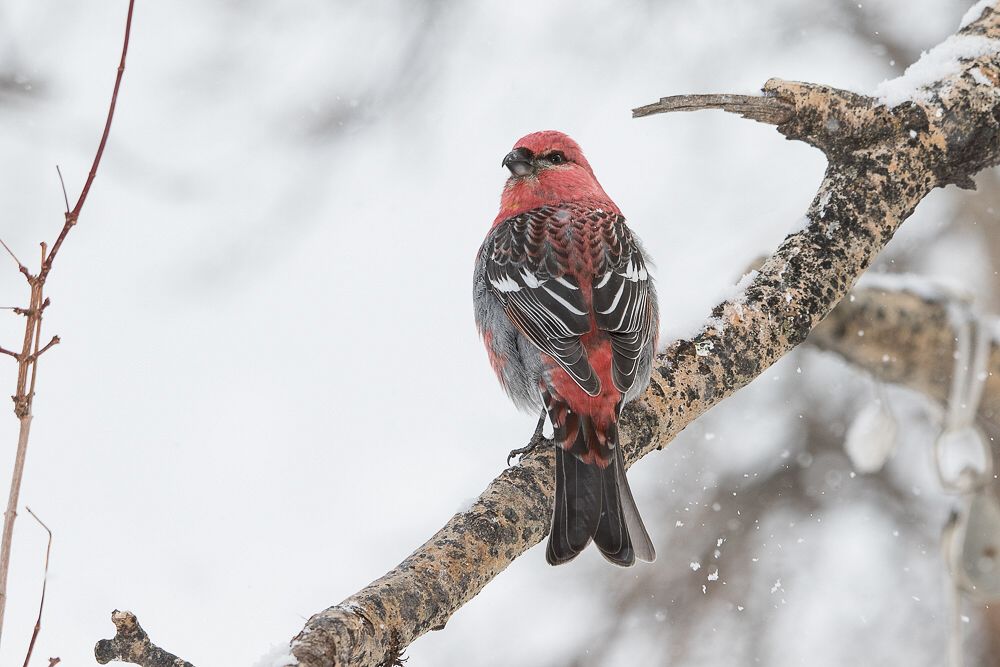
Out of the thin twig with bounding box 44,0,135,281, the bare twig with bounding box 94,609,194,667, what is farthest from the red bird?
the thin twig with bounding box 44,0,135,281

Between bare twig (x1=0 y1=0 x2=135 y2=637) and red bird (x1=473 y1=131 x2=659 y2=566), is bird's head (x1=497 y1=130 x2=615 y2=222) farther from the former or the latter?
bare twig (x1=0 y1=0 x2=135 y2=637)

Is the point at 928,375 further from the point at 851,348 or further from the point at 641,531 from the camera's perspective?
the point at 641,531

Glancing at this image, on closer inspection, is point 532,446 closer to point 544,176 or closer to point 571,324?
point 571,324

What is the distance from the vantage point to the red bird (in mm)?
2678

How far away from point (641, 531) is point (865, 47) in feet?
17.9

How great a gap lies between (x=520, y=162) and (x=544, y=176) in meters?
0.11

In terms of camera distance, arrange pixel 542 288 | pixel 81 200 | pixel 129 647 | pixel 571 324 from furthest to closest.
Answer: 1. pixel 542 288
2. pixel 571 324
3. pixel 81 200
4. pixel 129 647

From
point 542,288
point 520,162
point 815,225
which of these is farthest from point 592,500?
point 520,162

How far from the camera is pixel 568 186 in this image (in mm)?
3842

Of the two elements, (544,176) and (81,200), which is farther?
(544,176)

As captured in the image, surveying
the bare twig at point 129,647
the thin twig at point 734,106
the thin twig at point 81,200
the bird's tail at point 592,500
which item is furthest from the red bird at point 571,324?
the thin twig at point 81,200

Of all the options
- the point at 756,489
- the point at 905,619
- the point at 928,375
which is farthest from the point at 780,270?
the point at 905,619

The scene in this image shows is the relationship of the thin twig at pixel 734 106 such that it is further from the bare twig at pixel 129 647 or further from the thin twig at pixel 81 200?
the bare twig at pixel 129 647

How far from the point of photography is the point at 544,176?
386 cm
